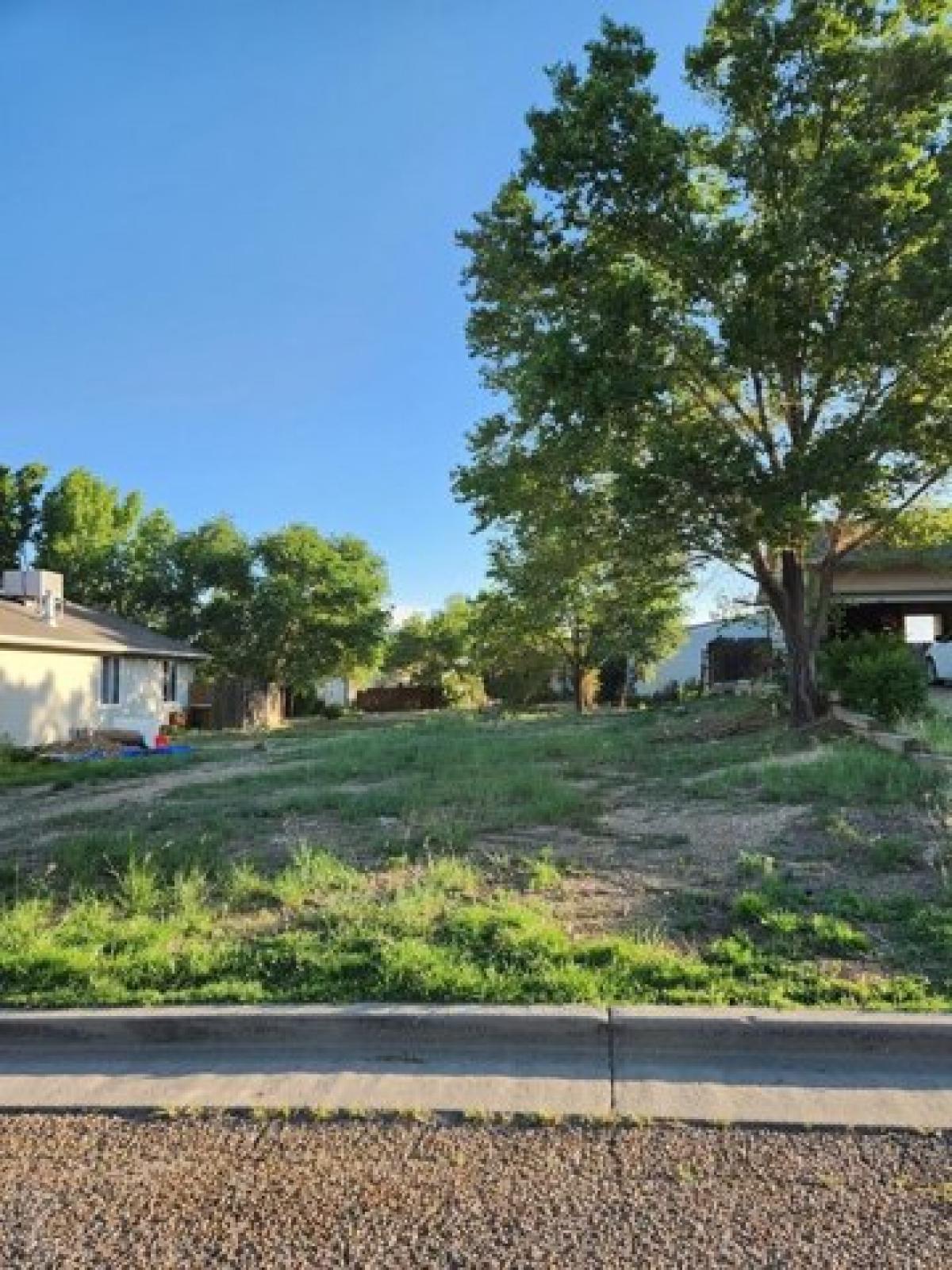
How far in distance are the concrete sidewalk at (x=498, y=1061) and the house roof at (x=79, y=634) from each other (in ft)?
62.6

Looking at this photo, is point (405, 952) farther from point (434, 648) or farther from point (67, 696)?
point (434, 648)

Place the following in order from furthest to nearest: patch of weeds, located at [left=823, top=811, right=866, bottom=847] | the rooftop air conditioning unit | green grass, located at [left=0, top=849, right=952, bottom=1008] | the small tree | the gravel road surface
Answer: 1. the rooftop air conditioning unit
2. the small tree
3. patch of weeds, located at [left=823, top=811, right=866, bottom=847]
4. green grass, located at [left=0, top=849, right=952, bottom=1008]
5. the gravel road surface

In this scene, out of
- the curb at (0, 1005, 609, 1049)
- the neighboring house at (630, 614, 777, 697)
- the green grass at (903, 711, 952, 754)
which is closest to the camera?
the curb at (0, 1005, 609, 1049)

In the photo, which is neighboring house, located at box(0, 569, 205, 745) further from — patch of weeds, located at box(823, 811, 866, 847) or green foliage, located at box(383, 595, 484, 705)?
patch of weeds, located at box(823, 811, 866, 847)

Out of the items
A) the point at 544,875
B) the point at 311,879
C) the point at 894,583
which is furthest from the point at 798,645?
the point at 894,583

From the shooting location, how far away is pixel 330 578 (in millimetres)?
32844

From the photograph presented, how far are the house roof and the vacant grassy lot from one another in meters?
13.3

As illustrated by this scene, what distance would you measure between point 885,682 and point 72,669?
61.7ft

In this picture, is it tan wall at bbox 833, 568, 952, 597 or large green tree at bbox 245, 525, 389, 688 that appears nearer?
tan wall at bbox 833, 568, 952, 597

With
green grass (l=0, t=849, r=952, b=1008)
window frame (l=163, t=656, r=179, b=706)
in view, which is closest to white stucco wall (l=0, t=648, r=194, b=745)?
window frame (l=163, t=656, r=179, b=706)

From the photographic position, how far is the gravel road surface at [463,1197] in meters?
2.49

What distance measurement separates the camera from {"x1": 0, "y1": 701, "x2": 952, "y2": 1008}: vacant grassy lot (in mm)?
4121

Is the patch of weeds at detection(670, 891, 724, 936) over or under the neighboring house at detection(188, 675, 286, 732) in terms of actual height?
under

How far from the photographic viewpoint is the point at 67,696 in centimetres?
2330
